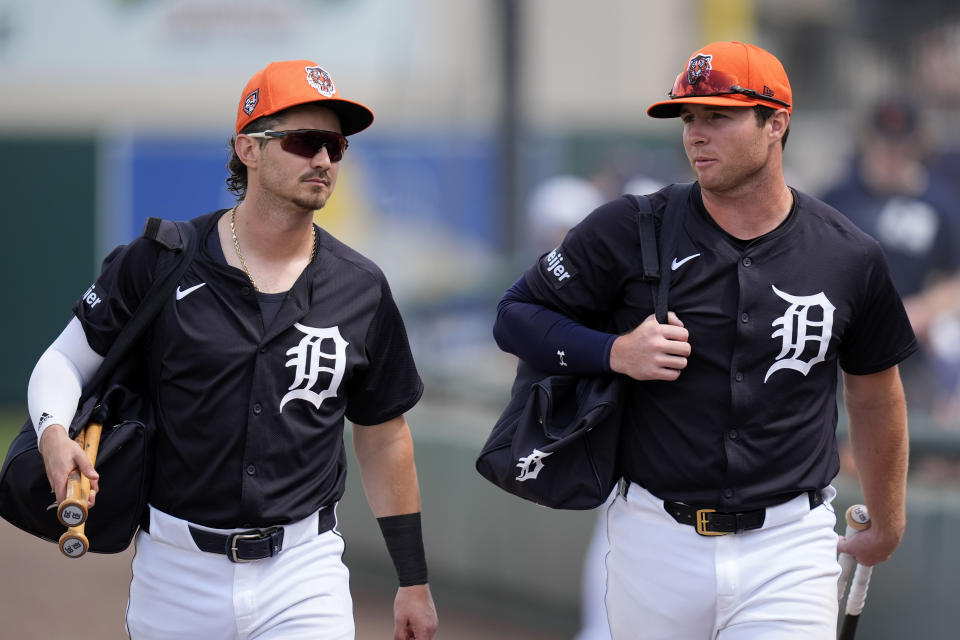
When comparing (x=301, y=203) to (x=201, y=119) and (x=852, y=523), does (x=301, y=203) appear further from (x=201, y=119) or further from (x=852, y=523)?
(x=201, y=119)

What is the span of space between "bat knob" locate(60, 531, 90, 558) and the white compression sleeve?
1.05 ft

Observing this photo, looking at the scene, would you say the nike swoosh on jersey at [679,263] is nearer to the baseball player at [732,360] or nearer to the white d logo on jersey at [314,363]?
the baseball player at [732,360]

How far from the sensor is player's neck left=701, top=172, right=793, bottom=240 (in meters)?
3.66

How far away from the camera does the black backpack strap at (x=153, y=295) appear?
142 inches

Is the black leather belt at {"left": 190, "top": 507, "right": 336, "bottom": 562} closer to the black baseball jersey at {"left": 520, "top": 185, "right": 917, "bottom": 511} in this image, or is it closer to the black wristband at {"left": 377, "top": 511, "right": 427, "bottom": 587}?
the black wristband at {"left": 377, "top": 511, "right": 427, "bottom": 587}

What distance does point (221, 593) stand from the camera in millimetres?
3572

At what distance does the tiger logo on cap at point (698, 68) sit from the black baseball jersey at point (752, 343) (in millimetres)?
368

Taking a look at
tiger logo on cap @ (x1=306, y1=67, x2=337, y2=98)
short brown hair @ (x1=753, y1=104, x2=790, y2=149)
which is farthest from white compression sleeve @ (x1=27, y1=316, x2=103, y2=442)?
short brown hair @ (x1=753, y1=104, x2=790, y2=149)

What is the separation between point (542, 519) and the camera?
713 centimetres

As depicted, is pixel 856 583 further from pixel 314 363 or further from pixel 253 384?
pixel 253 384

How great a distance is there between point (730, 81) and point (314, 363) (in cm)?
134

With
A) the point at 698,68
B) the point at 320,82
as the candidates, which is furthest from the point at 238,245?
the point at 698,68

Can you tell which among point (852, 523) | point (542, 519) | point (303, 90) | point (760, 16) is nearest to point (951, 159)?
point (542, 519)

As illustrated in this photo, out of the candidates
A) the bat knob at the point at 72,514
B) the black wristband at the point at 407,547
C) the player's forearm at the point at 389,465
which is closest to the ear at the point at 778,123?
the player's forearm at the point at 389,465
